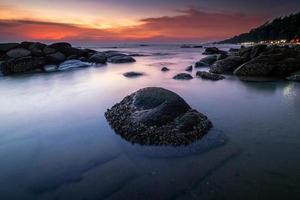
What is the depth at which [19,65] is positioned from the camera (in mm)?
20469

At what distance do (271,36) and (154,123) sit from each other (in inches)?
4963

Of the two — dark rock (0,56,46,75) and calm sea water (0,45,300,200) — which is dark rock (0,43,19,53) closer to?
dark rock (0,56,46,75)

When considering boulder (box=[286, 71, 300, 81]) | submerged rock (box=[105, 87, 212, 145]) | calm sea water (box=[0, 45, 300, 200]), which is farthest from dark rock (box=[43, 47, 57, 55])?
boulder (box=[286, 71, 300, 81])

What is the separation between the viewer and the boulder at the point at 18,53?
26.6 metres

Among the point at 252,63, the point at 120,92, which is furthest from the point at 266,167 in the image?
the point at 252,63

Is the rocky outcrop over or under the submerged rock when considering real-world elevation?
over

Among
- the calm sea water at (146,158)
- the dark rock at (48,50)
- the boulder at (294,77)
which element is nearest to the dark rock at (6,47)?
the dark rock at (48,50)

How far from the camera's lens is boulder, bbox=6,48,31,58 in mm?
26578

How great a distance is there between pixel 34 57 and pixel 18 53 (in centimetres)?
527

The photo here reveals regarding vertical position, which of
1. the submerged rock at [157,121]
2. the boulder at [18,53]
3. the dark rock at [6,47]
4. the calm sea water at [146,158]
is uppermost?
the dark rock at [6,47]

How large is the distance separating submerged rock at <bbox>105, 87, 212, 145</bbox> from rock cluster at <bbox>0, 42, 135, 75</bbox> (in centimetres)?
1652

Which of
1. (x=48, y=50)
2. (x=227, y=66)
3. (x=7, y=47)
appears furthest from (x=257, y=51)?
(x=7, y=47)

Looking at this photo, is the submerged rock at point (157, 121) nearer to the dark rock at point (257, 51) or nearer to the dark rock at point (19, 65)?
the dark rock at point (257, 51)

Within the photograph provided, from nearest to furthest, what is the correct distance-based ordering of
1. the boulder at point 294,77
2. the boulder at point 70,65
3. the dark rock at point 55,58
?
1. the boulder at point 294,77
2. the boulder at point 70,65
3. the dark rock at point 55,58
